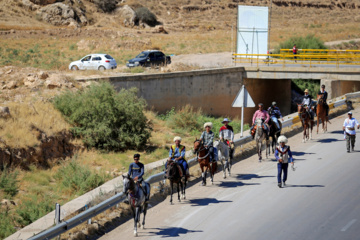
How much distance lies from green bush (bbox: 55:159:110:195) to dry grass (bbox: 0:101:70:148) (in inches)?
115

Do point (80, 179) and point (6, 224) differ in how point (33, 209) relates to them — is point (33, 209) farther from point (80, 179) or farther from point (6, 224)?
point (80, 179)

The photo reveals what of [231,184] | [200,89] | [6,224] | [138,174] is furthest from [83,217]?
[200,89]

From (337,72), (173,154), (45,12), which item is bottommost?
(173,154)

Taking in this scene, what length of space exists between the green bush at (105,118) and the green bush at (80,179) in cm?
460

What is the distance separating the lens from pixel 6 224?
1523 cm

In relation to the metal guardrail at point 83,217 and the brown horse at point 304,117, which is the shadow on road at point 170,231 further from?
the brown horse at point 304,117

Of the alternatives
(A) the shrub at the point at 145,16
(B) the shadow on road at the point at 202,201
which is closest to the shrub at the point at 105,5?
(A) the shrub at the point at 145,16

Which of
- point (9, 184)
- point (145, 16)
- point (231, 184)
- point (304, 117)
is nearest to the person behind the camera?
point (231, 184)

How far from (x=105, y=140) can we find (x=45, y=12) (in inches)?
2051

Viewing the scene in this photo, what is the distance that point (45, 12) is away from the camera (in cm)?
7312

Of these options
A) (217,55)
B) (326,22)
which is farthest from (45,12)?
(326,22)

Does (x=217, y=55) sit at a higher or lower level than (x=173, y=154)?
higher

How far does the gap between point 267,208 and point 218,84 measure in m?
25.0

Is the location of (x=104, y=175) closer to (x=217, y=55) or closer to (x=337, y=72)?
(x=337, y=72)
